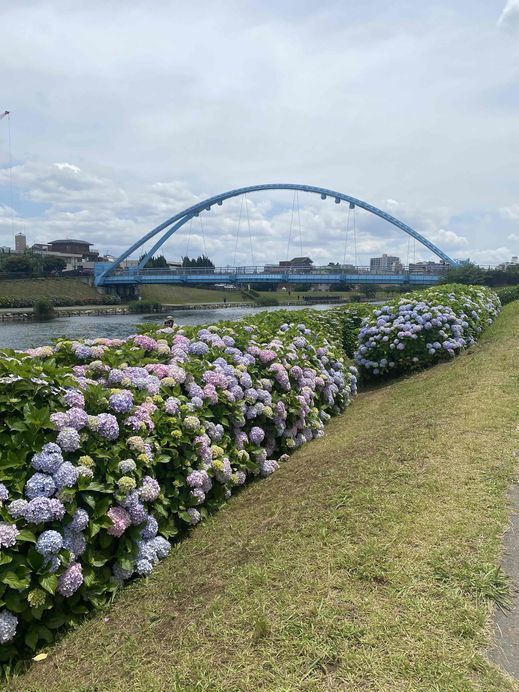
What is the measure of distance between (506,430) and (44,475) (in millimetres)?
3559

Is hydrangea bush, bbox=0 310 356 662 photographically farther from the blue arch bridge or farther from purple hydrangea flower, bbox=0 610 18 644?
the blue arch bridge

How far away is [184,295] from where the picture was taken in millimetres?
81438

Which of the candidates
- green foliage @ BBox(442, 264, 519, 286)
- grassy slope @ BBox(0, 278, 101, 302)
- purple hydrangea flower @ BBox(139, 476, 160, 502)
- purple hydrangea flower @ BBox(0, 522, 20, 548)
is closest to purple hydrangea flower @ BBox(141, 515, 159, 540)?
purple hydrangea flower @ BBox(139, 476, 160, 502)

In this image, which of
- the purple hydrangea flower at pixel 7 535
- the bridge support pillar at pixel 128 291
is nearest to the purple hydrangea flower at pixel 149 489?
the purple hydrangea flower at pixel 7 535

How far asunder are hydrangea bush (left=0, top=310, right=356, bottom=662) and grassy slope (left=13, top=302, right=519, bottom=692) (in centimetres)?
19

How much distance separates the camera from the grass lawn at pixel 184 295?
7640 centimetres

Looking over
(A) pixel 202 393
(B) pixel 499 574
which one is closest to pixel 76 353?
(A) pixel 202 393

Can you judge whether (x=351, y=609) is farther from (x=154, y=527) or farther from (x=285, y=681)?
(x=154, y=527)

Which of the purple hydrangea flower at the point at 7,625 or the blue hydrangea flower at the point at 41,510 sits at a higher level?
the blue hydrangea flower at the point at 41,510

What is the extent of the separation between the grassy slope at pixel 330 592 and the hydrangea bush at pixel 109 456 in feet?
0.63

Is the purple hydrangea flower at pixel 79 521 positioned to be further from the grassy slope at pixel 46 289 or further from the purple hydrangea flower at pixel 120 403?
the grassy slope at pixel 46 289

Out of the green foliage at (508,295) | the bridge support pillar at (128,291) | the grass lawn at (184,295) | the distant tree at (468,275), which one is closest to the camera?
the green foliage at (508,295)

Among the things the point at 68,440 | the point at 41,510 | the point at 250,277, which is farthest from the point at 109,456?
the point at 250,277

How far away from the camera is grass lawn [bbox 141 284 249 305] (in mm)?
76400
